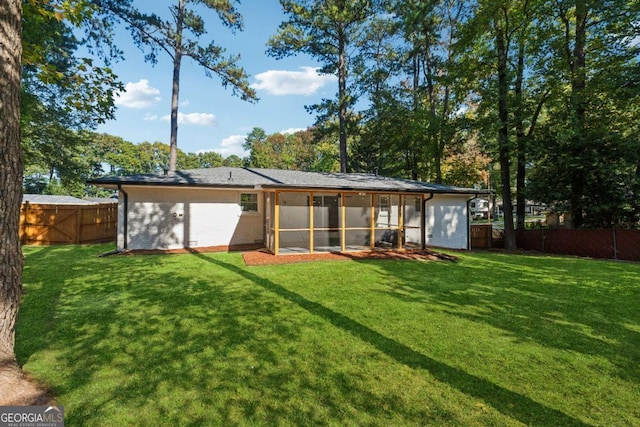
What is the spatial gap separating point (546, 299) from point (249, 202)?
31.8ft

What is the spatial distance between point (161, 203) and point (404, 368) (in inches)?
398

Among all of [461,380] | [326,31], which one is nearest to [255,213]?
[461,380]

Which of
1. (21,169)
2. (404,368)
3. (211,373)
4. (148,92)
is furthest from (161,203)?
(148,92)

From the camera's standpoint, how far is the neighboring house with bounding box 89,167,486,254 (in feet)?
32.2

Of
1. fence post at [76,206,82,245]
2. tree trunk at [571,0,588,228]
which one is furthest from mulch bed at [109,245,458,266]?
tree trunk at [571,0,588,228]

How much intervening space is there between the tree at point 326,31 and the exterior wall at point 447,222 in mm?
6919

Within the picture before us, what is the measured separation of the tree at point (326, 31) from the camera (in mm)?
17344

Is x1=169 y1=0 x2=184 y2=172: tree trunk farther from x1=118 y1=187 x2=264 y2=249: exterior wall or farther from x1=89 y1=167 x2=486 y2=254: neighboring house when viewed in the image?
x1=118 y1=187 x2=264 y2=249: exterior wall

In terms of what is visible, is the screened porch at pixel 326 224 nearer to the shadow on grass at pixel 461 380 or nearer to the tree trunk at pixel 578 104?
the shadow on grass at pixel 461 380

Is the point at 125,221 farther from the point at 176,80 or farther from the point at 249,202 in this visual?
the point at 176,80

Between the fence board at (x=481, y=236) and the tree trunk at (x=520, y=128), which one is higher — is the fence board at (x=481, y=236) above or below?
below

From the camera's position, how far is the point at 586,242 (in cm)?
1251

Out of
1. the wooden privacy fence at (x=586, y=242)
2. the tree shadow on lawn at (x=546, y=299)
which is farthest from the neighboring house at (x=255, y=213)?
the wooden privacy fence at (x=586, y=242)

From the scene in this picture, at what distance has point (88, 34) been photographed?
39.8 ft
